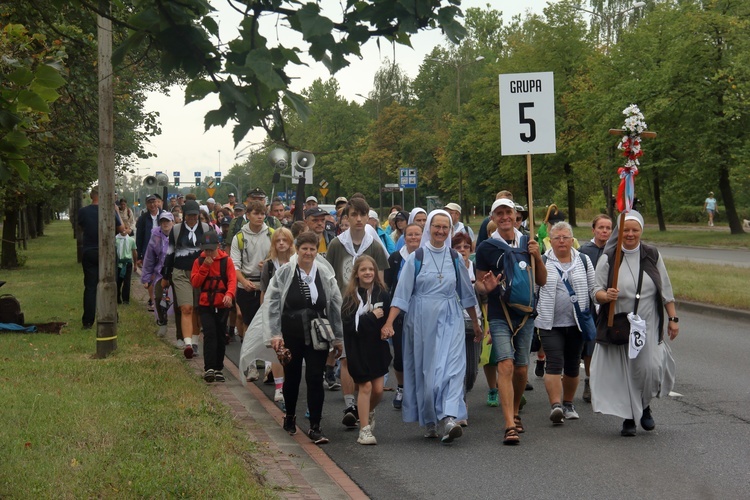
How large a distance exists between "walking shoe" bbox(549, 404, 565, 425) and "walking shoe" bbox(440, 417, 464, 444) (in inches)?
39.6

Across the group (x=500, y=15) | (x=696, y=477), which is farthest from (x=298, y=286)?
(x=500, y=15)

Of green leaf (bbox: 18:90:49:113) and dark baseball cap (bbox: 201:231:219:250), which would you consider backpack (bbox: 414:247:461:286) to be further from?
green leaf (bbox: 18:90:49:113)

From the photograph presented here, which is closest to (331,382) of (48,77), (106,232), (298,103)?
(106,232)

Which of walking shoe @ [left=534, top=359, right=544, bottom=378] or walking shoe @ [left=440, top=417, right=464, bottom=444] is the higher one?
walking shoe @ [left=440, top=417, right=464, bottom=444]

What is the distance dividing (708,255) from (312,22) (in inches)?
1218

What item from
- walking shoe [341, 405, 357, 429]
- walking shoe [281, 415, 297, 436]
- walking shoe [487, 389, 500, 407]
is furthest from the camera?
walking shoe [487, 389, 500, 407]

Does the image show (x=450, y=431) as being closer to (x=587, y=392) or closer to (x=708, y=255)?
(x=587, y=392)

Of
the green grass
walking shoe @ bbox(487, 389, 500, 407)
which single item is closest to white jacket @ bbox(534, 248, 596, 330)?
walking shoe @ bbox(487, 389, 500, 407)

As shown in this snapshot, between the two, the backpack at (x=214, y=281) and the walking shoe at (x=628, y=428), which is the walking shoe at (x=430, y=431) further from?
the backpack at (x=214, y=281)

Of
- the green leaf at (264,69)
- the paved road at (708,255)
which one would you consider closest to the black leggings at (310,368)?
the green leaf at (264,69)

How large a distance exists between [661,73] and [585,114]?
9.91m

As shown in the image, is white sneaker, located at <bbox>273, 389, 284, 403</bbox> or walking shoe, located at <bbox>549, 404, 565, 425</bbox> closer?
walking shoe, located at <bbox>549, 404, 565, 425</bbox>

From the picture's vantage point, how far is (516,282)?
9000mm

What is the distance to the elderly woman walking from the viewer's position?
8.93 metres
